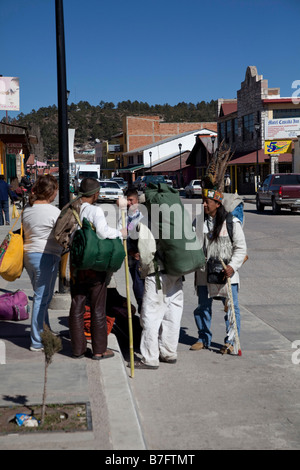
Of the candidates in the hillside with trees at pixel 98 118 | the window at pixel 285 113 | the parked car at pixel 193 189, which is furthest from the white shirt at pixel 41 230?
the hillside with trees at pixel 98 118

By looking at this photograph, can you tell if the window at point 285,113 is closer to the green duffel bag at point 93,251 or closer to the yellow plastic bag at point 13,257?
the yellow plastic bag at point 13,257

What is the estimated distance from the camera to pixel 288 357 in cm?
613

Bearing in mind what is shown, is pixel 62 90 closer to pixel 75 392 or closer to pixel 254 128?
pixel 75 392

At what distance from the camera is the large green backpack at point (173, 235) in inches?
218

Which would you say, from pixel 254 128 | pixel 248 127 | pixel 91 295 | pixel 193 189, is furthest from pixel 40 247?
pixel 248 127

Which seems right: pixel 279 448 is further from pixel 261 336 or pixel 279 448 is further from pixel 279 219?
pixel 279 219

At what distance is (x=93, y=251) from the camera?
520 cm

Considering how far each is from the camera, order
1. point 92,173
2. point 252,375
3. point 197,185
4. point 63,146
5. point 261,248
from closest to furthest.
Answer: point 252,375, point 63,146, point 261,248, point 197,185, point 92,173

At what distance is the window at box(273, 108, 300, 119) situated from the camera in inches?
1822

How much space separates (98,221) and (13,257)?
3.32 ft

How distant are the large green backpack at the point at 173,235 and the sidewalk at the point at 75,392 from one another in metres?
1.04

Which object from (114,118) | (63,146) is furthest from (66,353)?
(114,118)

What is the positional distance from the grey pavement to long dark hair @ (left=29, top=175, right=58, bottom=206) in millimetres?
1542

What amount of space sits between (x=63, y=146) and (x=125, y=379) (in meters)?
3.95
